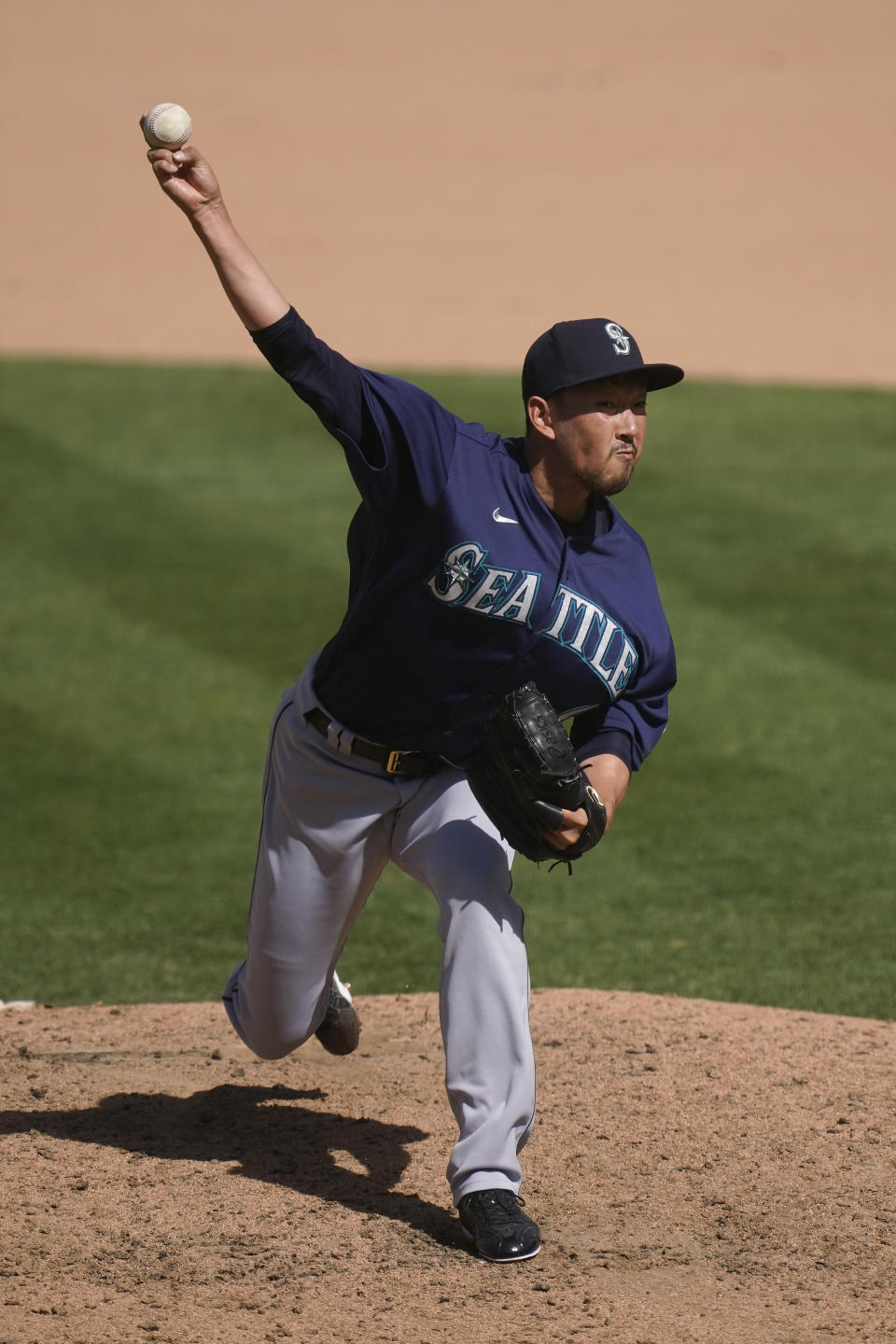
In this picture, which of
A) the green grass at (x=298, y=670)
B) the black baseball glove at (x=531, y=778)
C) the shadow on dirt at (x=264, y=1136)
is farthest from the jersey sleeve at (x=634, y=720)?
the green grass at (x=298, y=670)

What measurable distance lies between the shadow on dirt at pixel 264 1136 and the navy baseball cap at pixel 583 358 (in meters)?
1.82

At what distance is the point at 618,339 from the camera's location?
12.5ft

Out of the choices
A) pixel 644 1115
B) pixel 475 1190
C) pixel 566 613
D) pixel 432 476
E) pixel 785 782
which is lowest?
pixel 785 782

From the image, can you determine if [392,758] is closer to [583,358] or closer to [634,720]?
[634,720]

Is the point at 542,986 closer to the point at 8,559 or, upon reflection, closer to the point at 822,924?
the point at 822,924

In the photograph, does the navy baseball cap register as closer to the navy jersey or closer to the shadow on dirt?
the navy jersey

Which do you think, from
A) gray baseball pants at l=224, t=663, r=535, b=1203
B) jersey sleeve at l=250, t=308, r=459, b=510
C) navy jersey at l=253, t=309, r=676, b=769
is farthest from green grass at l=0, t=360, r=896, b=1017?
jersey sleeve at l=250, t=308, r=459, b=510

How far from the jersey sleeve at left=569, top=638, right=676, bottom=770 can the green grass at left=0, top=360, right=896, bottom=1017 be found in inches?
72.4

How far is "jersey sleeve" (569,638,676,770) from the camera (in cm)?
394

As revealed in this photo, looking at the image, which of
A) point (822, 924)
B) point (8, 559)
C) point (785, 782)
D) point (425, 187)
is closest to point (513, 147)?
point (425, 187)

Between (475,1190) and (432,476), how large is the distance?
1.51 m

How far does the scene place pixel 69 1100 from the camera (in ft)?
14.5

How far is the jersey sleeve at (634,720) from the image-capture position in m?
3.94

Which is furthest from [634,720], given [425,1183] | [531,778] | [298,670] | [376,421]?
[298,670]
